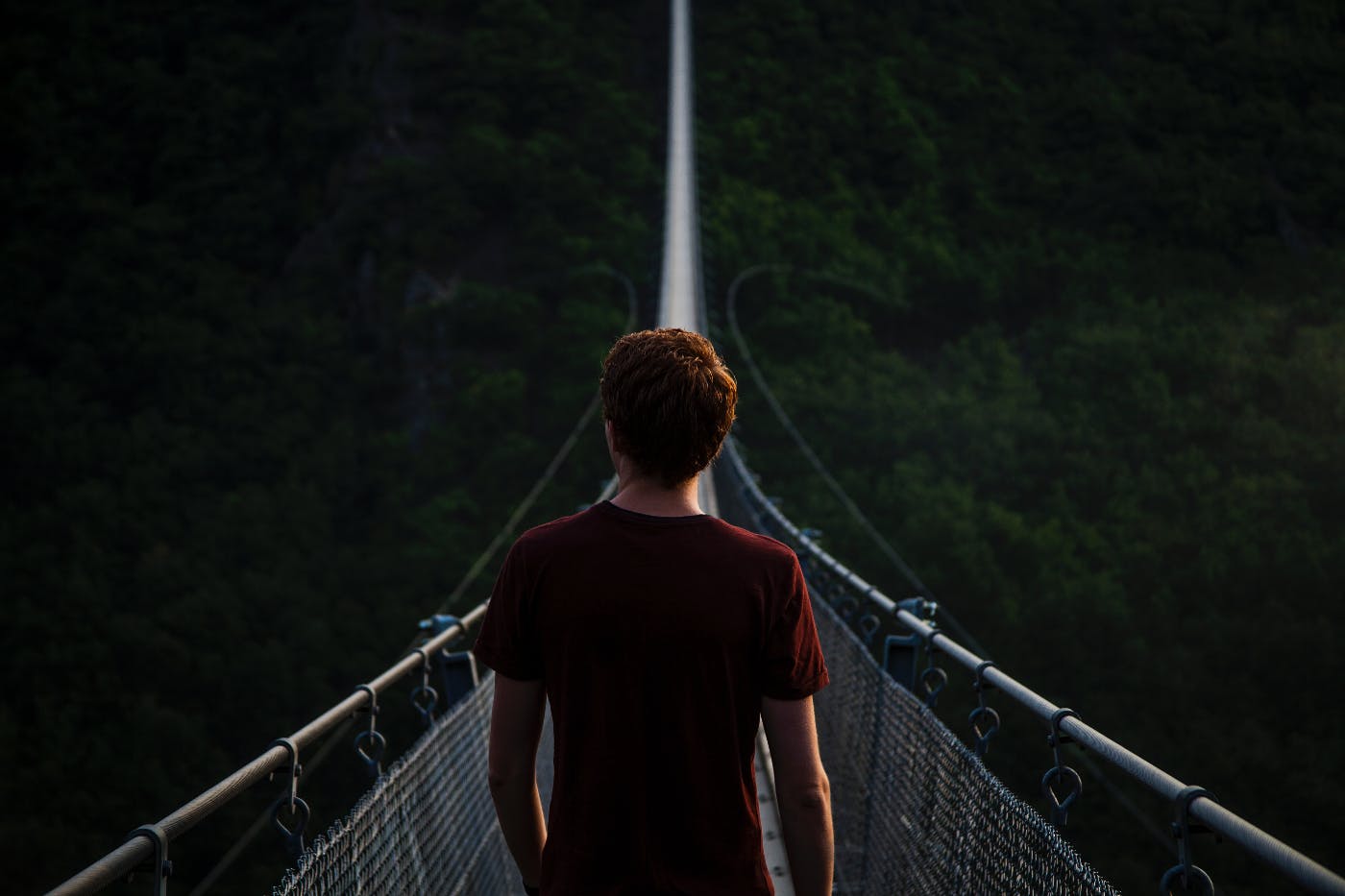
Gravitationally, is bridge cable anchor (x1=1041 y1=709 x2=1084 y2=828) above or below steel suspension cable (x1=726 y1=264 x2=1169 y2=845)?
above

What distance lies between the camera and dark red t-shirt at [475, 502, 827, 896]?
86 cm

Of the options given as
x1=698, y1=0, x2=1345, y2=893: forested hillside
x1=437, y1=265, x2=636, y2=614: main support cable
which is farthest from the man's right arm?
x1=437, y1=265, x2=636, y2=614: main support cable

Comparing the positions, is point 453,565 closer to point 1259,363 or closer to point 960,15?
point 1259,363

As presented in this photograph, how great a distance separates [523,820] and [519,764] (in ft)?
0.20

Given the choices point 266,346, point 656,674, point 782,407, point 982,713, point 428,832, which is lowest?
point 782,407

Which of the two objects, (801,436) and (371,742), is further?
(801,436)

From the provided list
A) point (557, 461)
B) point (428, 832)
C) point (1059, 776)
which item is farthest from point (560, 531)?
point (557, 461)

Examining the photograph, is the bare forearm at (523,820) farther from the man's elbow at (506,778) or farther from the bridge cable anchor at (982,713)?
the bridge cable anchor at (982,713)

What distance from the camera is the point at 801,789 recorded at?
3.01 feet

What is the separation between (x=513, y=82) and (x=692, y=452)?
25.3 metres

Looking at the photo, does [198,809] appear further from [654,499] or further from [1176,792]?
[1176,792]

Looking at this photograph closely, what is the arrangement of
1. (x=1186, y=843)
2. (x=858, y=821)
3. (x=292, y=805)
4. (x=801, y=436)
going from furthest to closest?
1. (x=801, y=436)
2. (x=858, y=821)
3. (x=292, y=805)
4. (x=1186, y=843)

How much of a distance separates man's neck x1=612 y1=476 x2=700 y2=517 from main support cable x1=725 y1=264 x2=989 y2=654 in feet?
47.6

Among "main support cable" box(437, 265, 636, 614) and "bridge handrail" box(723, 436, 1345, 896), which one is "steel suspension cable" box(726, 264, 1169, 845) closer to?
"main support cable" box(437, 265, 636, 614)
